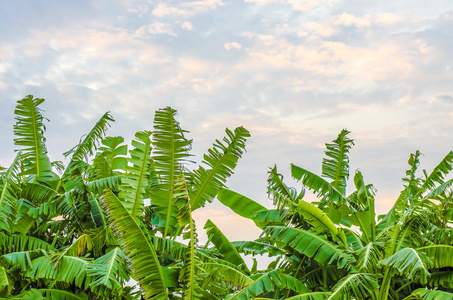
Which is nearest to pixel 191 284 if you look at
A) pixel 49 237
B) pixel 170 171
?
pixel 170 171

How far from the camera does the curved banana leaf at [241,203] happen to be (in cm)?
970

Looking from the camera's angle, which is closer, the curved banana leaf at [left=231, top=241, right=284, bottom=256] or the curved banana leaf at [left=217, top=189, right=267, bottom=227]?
the curved banana leaf at [left=231, top=241, right=284, bottom=256]

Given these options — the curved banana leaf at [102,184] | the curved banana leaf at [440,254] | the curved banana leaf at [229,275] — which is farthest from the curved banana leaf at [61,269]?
the curved banana leaf at [440,254]

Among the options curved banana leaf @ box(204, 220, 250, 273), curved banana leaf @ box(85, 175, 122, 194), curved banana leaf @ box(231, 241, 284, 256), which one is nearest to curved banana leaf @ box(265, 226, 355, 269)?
curved banana leaf @ box(231, 241, 284, 256)

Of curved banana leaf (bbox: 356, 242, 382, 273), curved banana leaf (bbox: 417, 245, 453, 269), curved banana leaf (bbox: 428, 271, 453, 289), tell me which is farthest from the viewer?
curved banana leaf (bbox: 428, 271, 453, 289)

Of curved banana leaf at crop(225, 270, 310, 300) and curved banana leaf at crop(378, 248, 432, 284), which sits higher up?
curved banana leaf at crop(378, 248, 432, 284)

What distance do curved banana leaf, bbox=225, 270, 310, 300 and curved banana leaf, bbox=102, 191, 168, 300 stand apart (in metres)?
1.18

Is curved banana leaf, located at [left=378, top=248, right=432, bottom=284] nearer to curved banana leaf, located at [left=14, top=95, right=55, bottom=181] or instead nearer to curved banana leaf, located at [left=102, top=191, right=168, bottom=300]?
curved banana leaf, located at [left=102, top=191, right=168, bottom=300]

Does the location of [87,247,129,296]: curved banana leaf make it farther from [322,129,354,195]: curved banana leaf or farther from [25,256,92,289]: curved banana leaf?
[322,129,354,195]: curved banana leaf

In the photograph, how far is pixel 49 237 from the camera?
963cm

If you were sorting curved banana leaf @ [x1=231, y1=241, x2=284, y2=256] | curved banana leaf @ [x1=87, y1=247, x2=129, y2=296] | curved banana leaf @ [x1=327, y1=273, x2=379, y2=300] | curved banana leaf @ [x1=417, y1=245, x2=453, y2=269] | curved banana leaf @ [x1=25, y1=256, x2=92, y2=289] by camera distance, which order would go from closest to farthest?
curved banana leaf @ [x1=87, y1=247, x2=129, y2=296] < curved banana leaf @ [x1=25, y1=256, x2=92, y2=289] < curved banana leaf @ [x1=327, y1=273, x2=379, y2=300] < curved banana leaf @ [x1=417, y1=245, x2=453, y2=269] < curved banana leaf @ [x1=231, y1=241, x2=284, y2=256]

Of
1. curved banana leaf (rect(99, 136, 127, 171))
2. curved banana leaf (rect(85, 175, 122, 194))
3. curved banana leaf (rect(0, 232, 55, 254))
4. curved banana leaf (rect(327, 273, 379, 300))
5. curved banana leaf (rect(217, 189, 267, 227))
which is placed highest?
curved banana leaf (rect(99, 136, 127, 171))

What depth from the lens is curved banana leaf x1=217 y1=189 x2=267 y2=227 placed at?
31.8 ft

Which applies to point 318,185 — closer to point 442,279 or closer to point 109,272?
point 442,279
